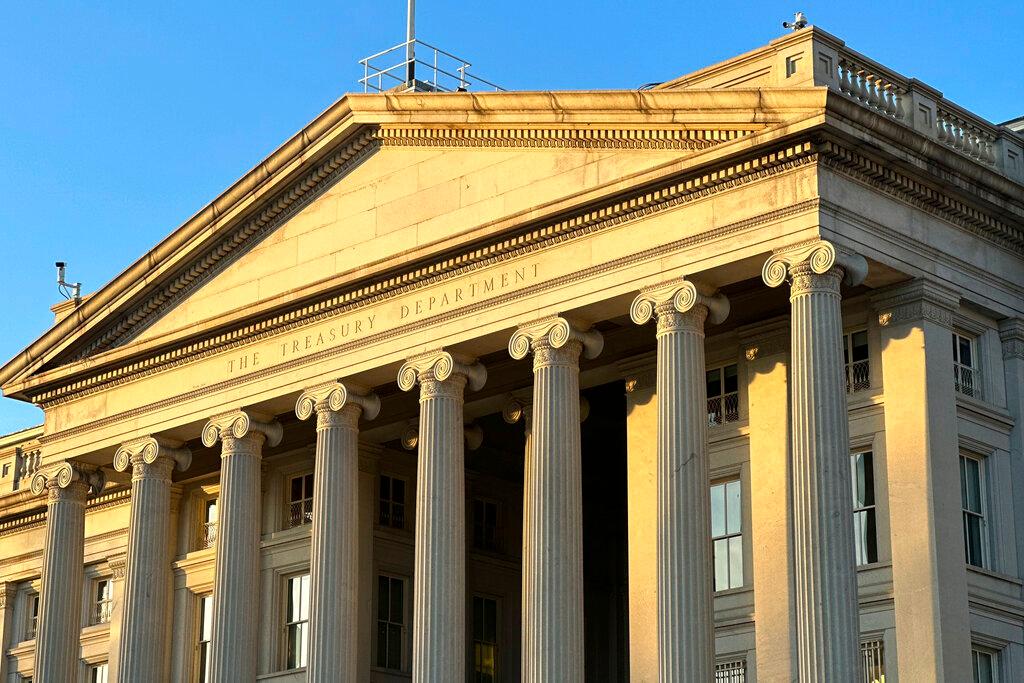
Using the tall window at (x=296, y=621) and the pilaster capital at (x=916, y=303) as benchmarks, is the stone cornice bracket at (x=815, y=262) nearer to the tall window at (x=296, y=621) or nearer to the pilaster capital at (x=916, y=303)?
the pilaster capital at (x=916, y=303)

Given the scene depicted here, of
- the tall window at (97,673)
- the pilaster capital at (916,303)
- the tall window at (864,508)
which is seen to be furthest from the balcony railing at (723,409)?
the tall window at (97,673)

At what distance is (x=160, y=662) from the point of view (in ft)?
148

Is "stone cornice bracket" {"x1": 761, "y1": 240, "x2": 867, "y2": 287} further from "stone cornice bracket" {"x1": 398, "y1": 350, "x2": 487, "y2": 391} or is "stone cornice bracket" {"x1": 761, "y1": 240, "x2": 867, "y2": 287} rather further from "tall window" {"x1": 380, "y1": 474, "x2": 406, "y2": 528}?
"tall window" {"x1": 380, "y1": 474, "x2": 406, "y2": 528}

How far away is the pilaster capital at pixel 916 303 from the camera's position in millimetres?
34969

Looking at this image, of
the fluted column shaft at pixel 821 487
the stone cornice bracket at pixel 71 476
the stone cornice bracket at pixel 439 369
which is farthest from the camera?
the stone cornice bracket at pixel 71 476

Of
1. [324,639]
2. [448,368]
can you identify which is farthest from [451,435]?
[324,639]

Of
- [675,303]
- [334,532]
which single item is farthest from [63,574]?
[675,303]

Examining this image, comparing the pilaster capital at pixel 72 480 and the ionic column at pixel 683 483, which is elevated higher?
the pilaster capital at pixel 72 480

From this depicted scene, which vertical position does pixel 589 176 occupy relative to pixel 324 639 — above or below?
above

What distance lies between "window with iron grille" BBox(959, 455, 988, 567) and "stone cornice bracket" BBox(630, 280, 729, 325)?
16.9ft

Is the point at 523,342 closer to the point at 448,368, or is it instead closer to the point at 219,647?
the point at 448,368

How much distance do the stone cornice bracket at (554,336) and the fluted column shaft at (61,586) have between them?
14.6 m

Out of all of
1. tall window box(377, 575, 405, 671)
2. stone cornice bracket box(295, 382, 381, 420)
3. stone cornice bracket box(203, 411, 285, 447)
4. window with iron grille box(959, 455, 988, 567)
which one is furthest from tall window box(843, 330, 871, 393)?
tall window box(377, 575, 405, 671)

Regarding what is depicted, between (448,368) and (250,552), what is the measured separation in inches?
278
